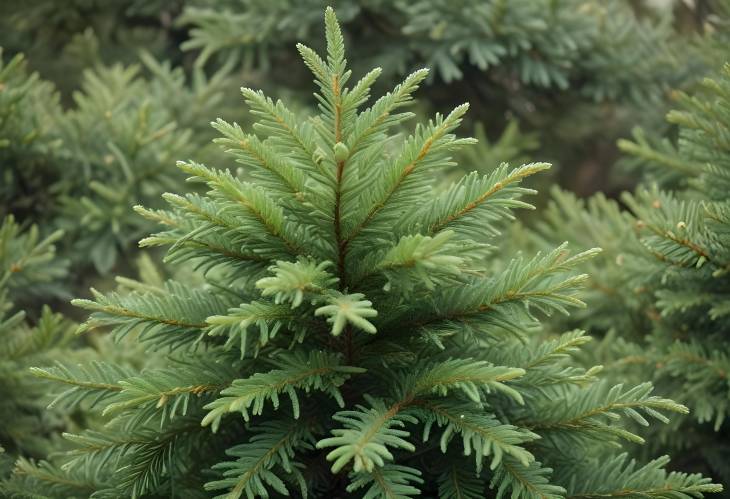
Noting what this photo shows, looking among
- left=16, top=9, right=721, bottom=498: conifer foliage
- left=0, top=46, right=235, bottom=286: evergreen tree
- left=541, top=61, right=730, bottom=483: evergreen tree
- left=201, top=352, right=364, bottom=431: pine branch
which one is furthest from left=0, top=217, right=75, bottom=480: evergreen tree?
left=541, top=61, right=730, bottom=483: evergreen tree

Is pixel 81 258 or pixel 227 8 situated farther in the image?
Result: pixel 227 8

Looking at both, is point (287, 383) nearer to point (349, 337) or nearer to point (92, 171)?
point (349, 337)

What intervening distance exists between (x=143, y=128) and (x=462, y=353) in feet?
4.95

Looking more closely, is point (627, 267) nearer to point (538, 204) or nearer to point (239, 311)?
point (239, 311)

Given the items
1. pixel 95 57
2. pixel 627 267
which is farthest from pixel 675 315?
pixel 95 57

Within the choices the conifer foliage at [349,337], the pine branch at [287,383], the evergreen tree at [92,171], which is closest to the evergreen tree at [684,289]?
the conifer foliage at [349,337]

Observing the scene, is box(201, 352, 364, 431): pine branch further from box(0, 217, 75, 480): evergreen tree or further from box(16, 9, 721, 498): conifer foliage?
box(0, 217, 75, 480): evergreen tree

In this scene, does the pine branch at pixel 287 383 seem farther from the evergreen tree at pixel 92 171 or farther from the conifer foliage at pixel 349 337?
the evergreen tree at pixel 92 171

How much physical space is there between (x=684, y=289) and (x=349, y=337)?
0.99 meters

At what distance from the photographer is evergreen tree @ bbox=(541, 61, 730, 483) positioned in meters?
1.62

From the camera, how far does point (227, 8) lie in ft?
9.84

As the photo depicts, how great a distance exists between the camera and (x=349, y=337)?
131 cm

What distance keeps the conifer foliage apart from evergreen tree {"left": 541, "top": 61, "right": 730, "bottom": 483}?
1.40ft

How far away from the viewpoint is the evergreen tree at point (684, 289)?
5.30ft
